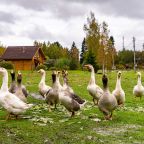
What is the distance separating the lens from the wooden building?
89.9 m

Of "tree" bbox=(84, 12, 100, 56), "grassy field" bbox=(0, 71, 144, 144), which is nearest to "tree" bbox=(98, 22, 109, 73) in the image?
"tree" bbox=(84, 12, 100, 56)

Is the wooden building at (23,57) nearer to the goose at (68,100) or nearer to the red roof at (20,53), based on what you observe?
the red roof at (20,53)

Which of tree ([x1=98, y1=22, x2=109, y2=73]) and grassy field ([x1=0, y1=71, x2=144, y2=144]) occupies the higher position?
tree ([x1=98, y1=22, x2=109, y2=73])

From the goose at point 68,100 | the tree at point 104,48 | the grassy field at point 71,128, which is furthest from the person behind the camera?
the tree at point 104,48

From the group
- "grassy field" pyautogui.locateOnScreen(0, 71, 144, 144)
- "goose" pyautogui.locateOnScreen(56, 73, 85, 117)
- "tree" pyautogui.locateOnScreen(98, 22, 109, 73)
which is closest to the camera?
"grassy field" pyautogui.locateOnScreen(0, 71, 144, 144)

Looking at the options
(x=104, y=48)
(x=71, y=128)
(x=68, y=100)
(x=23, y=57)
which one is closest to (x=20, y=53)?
(x=23, y=57)

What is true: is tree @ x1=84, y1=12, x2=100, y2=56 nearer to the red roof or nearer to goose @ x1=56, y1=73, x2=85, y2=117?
the red roof

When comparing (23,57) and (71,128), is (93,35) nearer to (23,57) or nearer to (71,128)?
(23,57)

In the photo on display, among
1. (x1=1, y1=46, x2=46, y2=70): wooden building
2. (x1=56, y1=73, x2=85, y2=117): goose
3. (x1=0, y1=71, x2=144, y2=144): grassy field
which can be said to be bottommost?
(x1=0, y1=71, x2=144, y2=144): grassy field

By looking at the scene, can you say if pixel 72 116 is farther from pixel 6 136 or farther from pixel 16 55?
pixel 16 55

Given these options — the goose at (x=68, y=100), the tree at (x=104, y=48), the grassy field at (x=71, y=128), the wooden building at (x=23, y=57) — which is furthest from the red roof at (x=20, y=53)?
the goose at (x=68, y=100)

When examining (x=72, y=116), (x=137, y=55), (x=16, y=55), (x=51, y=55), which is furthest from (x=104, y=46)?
(x=72, y=116)

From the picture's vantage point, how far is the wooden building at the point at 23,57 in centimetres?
8994

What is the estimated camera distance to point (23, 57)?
296 feet
